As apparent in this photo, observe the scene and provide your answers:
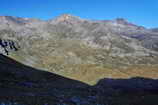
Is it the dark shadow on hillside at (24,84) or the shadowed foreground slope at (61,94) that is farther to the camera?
the dark shadow on hillside at (24,84)

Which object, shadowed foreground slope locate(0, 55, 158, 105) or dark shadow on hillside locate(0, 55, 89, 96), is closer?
shadowed foreground slope locate(0, 55, 158, 105)

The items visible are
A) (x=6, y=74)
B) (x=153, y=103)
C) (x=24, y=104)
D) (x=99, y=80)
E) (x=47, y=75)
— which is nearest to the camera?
(x=24, y=104)

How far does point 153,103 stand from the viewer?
34.7m

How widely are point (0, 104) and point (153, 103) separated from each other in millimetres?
22952

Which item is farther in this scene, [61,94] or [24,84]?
[24,84]

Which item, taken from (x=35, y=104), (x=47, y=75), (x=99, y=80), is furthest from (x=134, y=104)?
(x=99, y=80)

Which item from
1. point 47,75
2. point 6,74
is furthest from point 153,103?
point 47,75

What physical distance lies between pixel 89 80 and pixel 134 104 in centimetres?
15649

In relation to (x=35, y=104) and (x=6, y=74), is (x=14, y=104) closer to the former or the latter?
(x=35, y=104)

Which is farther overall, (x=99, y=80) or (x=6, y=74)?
(x=99, y=80)

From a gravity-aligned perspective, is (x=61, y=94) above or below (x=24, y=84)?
below

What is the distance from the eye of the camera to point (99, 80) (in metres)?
186

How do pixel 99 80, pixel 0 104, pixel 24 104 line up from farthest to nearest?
pixel 99 80
pixel 24 104
pixel 0 104

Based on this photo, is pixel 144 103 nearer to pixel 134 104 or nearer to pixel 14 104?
pixel 134 104
